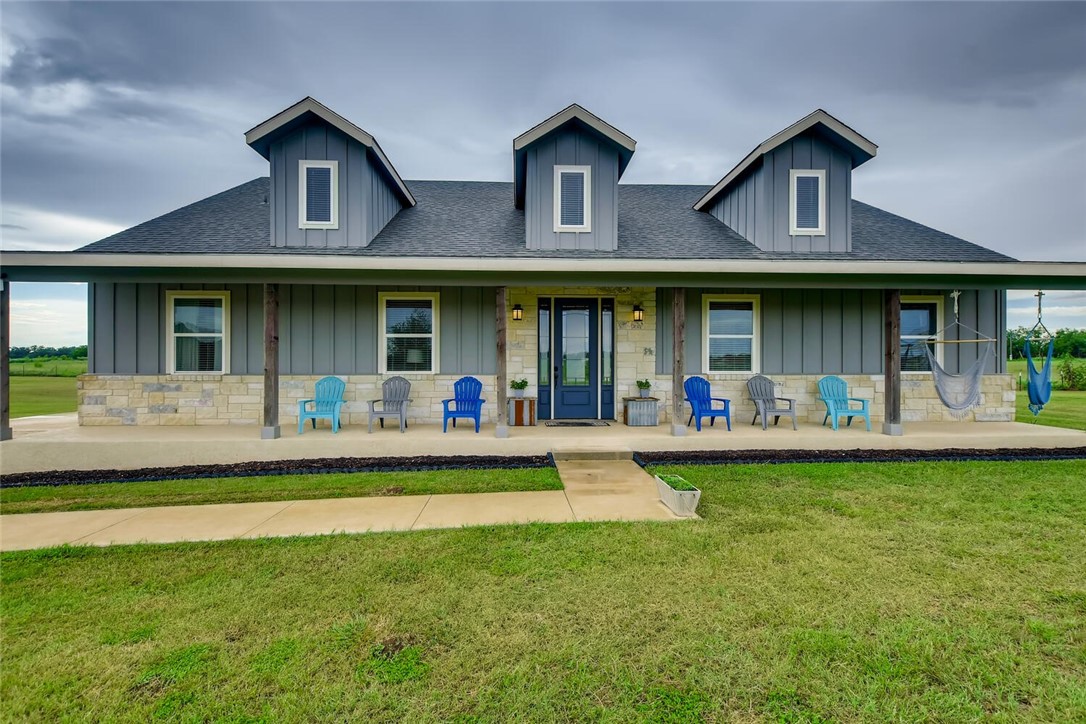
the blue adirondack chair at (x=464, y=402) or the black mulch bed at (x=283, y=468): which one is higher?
the blue adirondack chair at (x=464, y=402)

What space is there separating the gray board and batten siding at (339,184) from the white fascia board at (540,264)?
68.0 inches

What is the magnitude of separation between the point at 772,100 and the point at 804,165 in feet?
34.2

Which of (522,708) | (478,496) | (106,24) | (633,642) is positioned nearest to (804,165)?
(478,496)

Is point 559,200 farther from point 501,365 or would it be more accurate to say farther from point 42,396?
point 42,396

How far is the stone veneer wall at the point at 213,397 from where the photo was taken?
763 cm

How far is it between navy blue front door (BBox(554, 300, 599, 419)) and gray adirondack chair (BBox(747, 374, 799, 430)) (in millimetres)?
2803

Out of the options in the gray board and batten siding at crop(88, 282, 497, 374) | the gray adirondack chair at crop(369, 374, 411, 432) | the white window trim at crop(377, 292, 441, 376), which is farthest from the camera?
the white window trim at crop(377, 292, 441, 376)

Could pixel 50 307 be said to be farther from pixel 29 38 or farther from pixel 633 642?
pixel 633 642

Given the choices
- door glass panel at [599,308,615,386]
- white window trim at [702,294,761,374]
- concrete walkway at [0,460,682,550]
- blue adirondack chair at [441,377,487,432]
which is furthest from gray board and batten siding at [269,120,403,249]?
white window trim at [702,294,761,374]

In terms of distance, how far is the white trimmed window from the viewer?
27.8 feet

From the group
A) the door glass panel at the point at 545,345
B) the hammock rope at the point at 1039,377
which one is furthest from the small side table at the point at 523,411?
the hammock rope at the point at 1039,377

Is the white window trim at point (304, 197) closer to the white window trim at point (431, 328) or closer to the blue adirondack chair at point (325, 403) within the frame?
the white window trim at point (431, 328)

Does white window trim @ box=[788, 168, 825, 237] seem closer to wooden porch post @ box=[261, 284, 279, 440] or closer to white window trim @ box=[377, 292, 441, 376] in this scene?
white window trim @ box=[377, 292, 441, 376]

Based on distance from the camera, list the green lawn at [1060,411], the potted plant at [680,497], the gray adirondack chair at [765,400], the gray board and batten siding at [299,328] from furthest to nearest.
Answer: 1. the green lawn at [1060,411]
2. the gray board and batten siding at [299,328]
3. the gray adirondack chair at [765,400]
4. the potted plant at [680,497]
